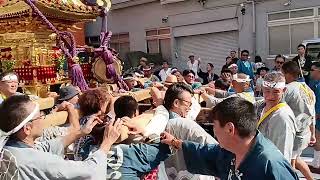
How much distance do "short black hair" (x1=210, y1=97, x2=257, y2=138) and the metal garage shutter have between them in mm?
13273

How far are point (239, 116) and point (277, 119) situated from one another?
4.62 feet

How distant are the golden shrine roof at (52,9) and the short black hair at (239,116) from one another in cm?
535

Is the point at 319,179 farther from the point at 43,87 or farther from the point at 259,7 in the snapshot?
the point at 259,7

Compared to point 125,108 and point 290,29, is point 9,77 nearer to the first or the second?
point 125,108

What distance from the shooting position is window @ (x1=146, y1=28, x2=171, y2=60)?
1747 cm

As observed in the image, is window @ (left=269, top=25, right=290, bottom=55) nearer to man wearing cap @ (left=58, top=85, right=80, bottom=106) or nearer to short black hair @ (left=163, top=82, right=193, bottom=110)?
man wearing cap @ (left=58, top=85, right=80, bottom=106)

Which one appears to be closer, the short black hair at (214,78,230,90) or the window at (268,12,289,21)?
the short black hair at (214,78,230,90)

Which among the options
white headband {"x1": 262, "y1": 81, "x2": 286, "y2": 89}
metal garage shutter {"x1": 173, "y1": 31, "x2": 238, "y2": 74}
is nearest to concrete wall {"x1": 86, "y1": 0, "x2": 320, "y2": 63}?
metal garage shutter {"x1": 173, "y1": 31, "x2": 238, "y2": 74}

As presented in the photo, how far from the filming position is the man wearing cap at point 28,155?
7.14 ft

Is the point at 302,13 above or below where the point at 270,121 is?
above

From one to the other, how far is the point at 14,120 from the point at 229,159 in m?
1.13

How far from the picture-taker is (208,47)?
1617 centimetres

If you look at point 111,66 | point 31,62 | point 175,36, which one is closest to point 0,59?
point 31,62

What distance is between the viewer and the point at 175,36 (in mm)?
17000
